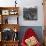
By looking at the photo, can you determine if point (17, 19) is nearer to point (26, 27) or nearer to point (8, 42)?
point (26, 27)

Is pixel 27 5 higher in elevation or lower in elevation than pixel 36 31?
higher

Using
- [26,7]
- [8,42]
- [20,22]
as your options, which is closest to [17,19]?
[20,22]

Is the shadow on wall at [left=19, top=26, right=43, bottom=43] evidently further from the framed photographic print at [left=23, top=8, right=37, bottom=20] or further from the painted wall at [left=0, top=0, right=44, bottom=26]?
the framed photographic print at [left=23, top=8, right=37, bottom=20]

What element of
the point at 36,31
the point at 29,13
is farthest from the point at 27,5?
the point at 36,31

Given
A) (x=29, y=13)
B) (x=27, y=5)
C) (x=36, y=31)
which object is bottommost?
(x=36, y=31)

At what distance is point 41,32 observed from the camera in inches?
184

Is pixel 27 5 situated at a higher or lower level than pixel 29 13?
higher

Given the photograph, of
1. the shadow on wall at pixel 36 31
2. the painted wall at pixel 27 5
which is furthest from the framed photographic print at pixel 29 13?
the shadow on wall at pixel 36 31

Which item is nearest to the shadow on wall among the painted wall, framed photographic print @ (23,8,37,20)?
the painted wall

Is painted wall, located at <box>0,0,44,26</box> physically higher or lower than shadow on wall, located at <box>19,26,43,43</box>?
higher

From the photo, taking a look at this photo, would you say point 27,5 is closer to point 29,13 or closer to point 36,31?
point 29,13

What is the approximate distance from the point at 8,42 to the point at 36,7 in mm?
1379

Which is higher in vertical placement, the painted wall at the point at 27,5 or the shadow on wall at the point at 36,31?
the painted wall at the point at 27,5

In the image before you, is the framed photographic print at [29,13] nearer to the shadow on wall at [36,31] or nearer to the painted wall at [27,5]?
the painted wall at [27,5]
